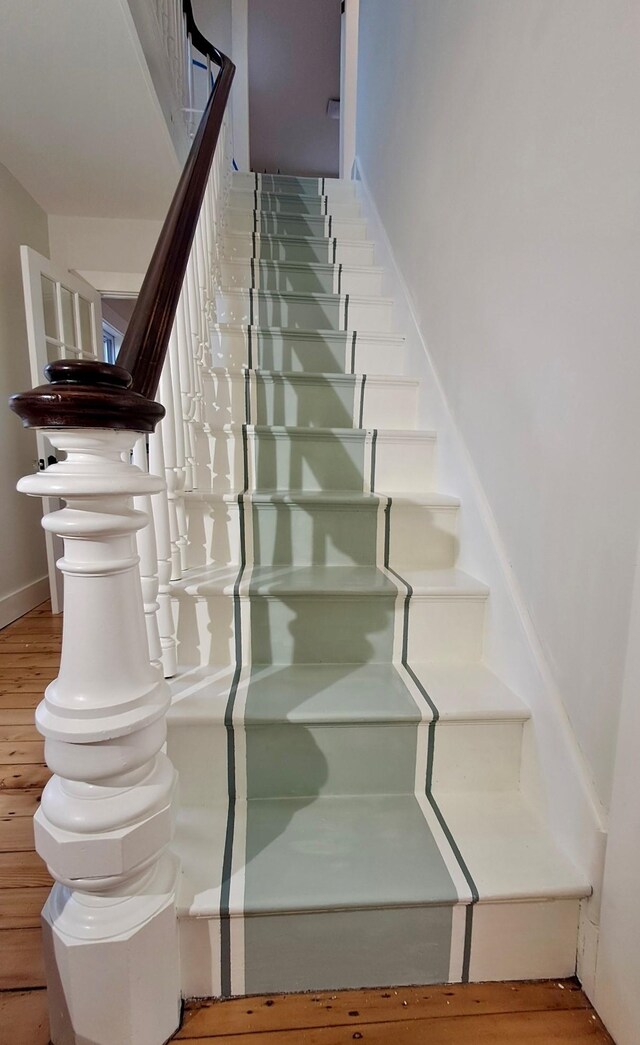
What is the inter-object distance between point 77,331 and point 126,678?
8.98 feet

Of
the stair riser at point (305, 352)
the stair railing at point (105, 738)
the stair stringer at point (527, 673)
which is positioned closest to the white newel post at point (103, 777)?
the stair railing at point (105, 738)

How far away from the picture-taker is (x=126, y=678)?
604 mm

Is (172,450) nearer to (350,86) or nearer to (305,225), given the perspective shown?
(305,225)

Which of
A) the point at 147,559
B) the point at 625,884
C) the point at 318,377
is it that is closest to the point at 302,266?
the point at 318,377

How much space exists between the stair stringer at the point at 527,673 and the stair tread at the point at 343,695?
0.06 meters

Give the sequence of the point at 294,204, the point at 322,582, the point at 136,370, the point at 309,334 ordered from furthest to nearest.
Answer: the point at 294,204 → the point at 309,334 → the point at 322,582 → the point at 136,370

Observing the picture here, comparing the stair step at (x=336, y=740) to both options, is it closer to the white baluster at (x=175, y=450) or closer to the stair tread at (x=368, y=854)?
the stair tread at (x=368, y=854)

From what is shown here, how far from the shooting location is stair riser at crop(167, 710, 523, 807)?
907mm

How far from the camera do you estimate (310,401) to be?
1668 millimetres

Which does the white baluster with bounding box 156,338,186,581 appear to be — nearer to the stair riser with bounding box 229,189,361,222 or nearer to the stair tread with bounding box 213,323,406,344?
the stair tread with bounding box 213,323,406,344

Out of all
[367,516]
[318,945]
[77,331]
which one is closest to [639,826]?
[318,945]

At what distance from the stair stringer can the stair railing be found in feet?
2.06

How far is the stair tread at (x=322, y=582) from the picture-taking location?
1.09 m

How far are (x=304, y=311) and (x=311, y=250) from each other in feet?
2.12
